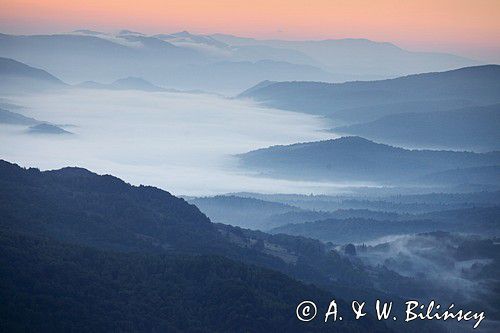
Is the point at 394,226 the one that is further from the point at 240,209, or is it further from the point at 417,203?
the point at 417,203

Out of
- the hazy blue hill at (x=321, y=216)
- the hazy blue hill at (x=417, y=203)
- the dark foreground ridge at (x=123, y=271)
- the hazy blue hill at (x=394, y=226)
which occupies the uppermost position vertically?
the hazy blue hill at (x=417, y=203)

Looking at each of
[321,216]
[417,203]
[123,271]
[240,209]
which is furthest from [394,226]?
[123,271]

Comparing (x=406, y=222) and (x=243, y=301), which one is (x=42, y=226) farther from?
(x=406, y=222)

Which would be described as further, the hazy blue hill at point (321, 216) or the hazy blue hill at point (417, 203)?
the hazy blue hill at point (417, 203)

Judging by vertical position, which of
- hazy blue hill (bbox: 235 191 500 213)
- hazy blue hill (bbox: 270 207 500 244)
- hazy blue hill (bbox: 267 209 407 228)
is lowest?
hazy blue hill (bbox: 270 207 500 244)

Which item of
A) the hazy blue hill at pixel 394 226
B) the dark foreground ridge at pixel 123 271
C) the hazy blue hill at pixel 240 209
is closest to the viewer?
the dark foreground ridge at pixel 123 271

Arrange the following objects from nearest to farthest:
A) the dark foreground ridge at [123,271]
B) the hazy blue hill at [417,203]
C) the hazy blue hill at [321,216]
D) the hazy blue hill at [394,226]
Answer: the dark foreground ridge at [123,271] → the hazy blue hill at [394,226] → the hazy blue hill at [321,216] → the hazy blue hill at [417,203]

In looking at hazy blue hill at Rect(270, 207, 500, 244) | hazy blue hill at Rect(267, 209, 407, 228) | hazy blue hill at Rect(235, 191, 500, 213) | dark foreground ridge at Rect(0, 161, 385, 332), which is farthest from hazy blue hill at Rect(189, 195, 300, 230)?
dark foreground ridge at Rect(0, 161, 385, 332)

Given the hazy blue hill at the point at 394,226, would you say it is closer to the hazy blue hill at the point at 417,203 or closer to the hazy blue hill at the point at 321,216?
the hazy blue hill at the point at 321,216

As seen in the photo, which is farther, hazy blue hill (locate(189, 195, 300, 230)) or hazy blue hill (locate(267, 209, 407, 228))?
hazy blue hill (locate(189, 195, 300, 230))

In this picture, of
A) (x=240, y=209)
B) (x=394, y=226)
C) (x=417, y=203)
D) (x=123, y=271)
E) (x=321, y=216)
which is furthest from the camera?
(x=417, y=203)

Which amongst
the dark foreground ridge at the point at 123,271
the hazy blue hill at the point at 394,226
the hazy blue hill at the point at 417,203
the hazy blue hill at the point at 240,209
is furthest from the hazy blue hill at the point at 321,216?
the dark foreground ridge at the point at 123,271

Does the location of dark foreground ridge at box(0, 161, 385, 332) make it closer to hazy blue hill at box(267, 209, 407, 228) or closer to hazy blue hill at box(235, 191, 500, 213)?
hazy blue hill at box(267, 209, 407, 228)

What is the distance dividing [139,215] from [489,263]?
139 feet
